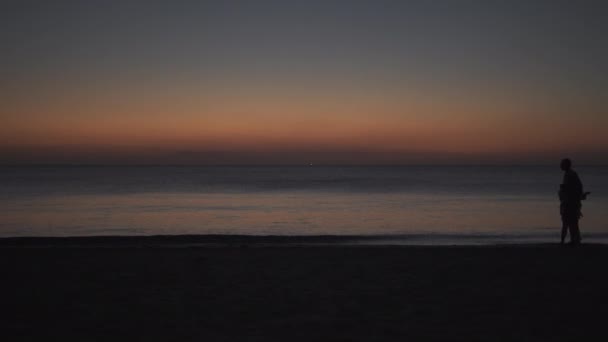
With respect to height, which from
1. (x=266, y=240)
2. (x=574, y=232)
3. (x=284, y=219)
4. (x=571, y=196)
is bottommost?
(x=574, y=232)

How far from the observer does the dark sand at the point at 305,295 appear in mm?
5535

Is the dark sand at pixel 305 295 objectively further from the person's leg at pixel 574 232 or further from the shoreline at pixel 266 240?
the shoreline at pixel 266 240

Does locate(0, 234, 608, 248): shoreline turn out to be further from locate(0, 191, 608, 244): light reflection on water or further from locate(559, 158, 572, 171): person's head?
locate(559, 158, 572, 171): person's head

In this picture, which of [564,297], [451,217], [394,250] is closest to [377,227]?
[451,217]

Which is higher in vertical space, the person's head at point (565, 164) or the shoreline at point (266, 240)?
the person's head at point (565, 164)

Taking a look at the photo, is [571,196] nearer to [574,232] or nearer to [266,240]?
[574,232]

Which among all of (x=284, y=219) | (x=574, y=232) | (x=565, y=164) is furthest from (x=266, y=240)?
(x=284, y=219)

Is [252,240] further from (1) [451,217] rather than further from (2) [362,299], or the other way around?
(1) [451,217]

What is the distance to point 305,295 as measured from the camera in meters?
7.03

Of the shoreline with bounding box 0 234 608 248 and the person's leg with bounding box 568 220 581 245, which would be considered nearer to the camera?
the person's leg with bounding box 568 220 581 245

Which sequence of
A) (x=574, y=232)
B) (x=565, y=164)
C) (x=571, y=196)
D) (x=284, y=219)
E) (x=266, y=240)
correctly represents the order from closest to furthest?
(x=565, y=164), (x=571, y=196), (x=574, y=232), (x=266, y=240), (x=284, y=219)

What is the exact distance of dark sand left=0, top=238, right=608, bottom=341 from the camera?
554 cm

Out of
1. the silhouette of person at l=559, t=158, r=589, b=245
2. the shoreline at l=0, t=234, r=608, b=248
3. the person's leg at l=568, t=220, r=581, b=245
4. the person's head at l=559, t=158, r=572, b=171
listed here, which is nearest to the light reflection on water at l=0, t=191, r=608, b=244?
the shoreline at l=0, t=234, r=608, b=248

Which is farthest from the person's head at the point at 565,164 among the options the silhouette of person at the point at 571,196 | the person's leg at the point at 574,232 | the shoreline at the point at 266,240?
the shoreline at the point at 266,240
